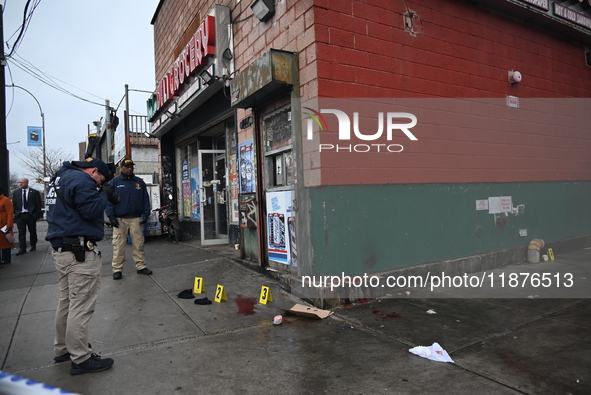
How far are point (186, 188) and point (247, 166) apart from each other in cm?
563

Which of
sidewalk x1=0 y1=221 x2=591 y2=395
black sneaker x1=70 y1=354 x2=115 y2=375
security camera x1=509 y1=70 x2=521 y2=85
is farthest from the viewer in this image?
security camera x1=509 y1=70 x2=521 y2=85

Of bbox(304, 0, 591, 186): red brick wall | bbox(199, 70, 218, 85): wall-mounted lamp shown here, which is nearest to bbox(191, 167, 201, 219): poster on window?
bbox(199, 70, 218, 85): wall-mounted lamp

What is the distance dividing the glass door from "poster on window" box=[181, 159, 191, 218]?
176 cm

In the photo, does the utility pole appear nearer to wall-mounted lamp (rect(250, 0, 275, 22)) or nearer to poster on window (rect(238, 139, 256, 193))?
poster on window (rect(238, 139, 256, 193))

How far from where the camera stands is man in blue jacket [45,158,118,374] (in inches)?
127

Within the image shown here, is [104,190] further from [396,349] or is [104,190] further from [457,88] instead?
[457,88]

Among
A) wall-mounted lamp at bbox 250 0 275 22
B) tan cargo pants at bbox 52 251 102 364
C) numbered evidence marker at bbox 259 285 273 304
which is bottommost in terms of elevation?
numbered evidence marker at bbox 259 285 273 304

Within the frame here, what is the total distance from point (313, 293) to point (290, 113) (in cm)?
250

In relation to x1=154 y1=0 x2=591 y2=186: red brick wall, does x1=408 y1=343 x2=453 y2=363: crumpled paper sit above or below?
below

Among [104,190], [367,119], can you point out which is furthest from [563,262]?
[104,190]

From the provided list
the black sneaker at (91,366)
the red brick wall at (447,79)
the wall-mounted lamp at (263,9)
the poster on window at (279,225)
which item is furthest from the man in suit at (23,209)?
the red brick wall at (447,79)

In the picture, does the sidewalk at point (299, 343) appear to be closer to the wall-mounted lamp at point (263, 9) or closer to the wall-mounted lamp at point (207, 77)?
the wall-mounted lamp at point (207, 77)

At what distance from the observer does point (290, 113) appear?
553 cm

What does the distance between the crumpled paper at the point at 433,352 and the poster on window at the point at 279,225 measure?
7.80 feet
